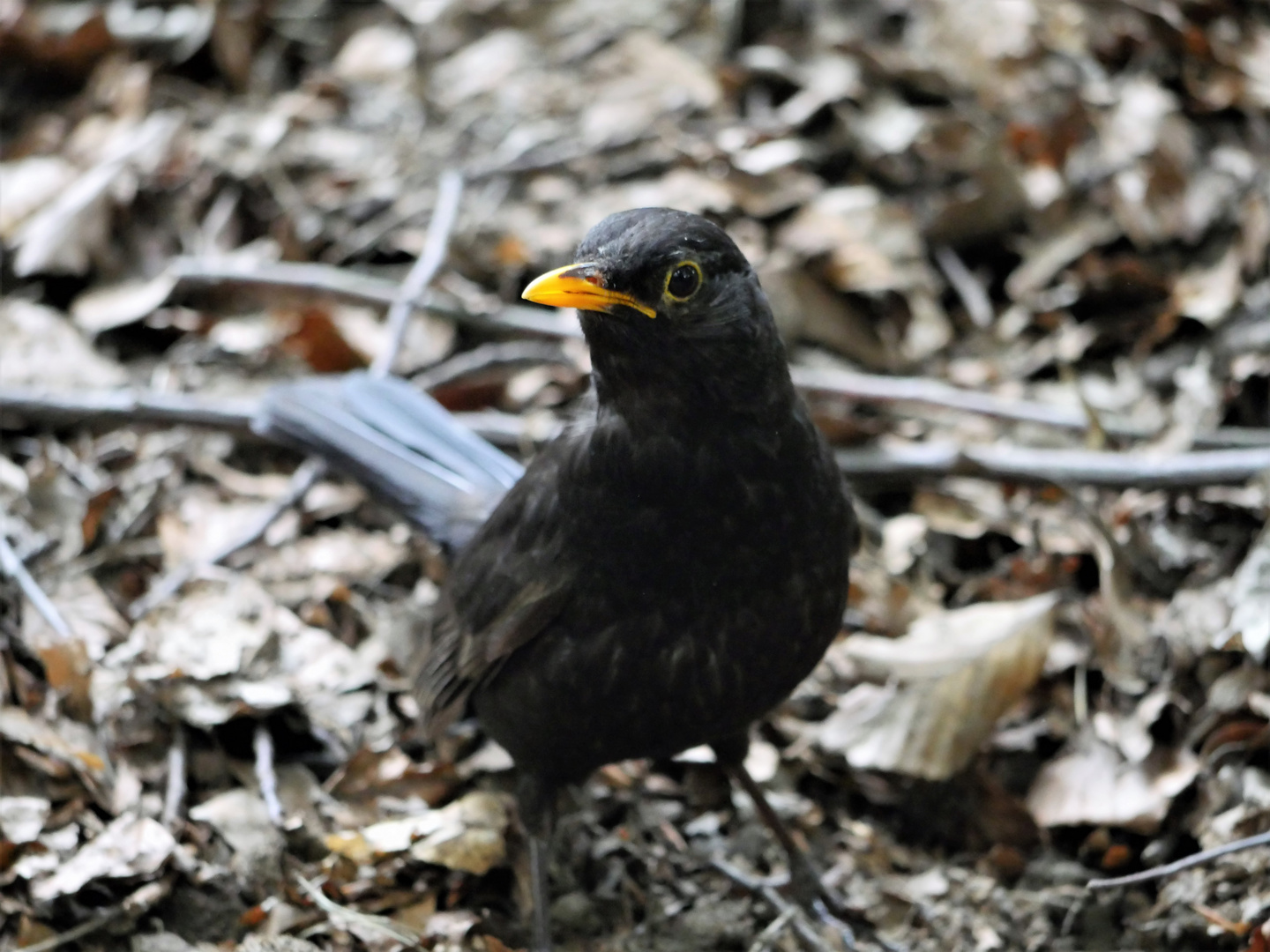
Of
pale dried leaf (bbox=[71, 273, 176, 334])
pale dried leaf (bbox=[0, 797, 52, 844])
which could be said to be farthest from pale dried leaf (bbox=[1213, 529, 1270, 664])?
pale dried leaf (bbox=[71, 273, 176, 334])

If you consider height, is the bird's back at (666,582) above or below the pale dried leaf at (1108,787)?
above

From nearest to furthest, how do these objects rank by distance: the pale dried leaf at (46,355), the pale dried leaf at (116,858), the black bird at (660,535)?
the black bird at (660,535) < the pale dried leaf at (116,858) < the pale dried leaf at (46,355)

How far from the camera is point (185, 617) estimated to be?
390 cm

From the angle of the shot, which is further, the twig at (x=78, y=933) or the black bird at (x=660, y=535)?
the twig at (x=78, y=933)

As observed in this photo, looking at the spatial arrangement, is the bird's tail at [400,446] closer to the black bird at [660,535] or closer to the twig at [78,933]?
the black bird at [660,535]

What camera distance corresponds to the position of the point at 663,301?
2775 mm

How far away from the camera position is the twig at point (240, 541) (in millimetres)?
3971

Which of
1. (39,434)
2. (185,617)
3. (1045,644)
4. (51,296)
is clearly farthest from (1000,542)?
(51,296)

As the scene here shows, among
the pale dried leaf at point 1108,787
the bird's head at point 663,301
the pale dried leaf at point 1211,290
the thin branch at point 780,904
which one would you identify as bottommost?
the thin branch at point 780,904

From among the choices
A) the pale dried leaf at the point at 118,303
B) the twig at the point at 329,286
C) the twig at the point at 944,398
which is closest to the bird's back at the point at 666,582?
the twig at the point at 944,398

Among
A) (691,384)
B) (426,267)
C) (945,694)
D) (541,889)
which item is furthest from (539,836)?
(426,267)

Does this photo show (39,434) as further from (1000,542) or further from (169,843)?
(1000,542)

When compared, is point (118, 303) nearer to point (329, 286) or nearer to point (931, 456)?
point (329, 286)

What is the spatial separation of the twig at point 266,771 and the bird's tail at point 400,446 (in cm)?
72
